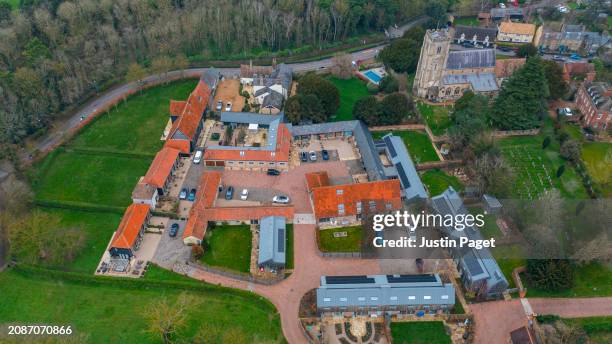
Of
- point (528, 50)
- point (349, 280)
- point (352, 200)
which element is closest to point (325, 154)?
point (352, 200)

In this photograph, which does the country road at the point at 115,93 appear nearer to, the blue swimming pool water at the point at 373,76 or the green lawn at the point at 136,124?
the green lawn at the point at 136,124

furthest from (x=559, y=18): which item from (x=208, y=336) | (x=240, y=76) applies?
(x=208, y=336)

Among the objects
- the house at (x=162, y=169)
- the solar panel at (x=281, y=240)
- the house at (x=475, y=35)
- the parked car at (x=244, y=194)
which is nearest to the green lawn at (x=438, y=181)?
the solar panel at (x=281, y=240)

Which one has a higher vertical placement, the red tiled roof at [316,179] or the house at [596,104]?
the house at [596,104]

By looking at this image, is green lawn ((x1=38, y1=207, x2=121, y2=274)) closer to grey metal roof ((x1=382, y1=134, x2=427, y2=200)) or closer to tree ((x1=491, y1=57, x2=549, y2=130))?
grey metal roof ((x1=382, y1=134, x2=427, y2=200))

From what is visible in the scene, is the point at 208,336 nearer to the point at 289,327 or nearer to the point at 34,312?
the point at 289,327

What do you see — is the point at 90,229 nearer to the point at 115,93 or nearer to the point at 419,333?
the point at 115,93
